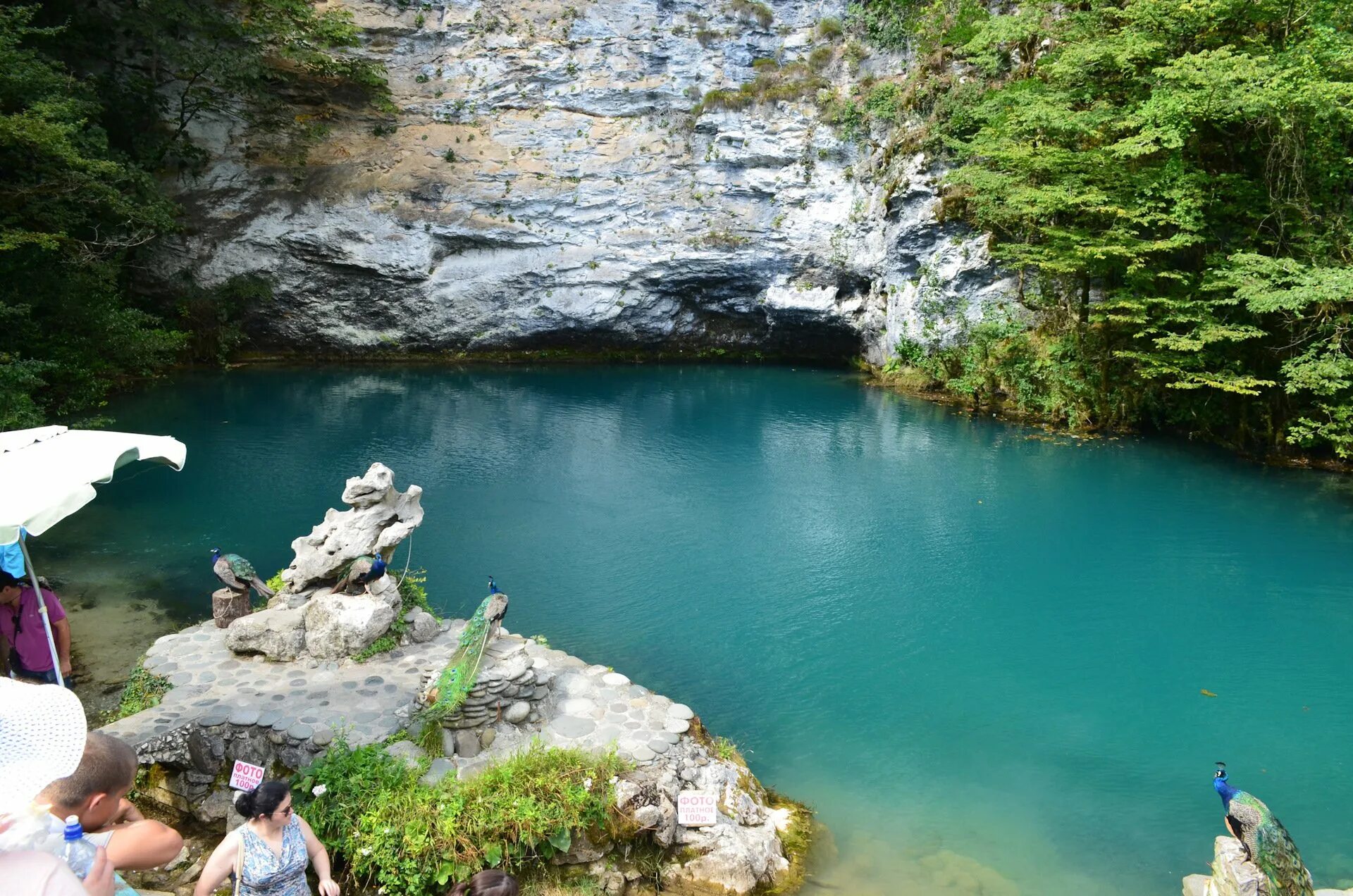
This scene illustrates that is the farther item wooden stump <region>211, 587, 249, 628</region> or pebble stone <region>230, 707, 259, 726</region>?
wooden stump <region>211, 587, 249, 628</region>

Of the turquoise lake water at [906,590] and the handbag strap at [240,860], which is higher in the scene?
the handbag strap at [240,860]

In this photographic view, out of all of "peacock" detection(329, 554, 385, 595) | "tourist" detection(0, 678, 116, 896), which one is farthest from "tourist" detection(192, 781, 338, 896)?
"peacock" detection(329, 554, 385, 595)

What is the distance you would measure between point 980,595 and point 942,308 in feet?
40.7

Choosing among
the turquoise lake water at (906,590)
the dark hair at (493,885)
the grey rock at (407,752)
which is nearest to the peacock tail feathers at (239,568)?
the turquoise lake water at (906,590)

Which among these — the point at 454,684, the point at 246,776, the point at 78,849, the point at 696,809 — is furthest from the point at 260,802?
the point at 696,809

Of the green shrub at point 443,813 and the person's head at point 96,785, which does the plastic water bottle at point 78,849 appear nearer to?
the person's head at point 96,785

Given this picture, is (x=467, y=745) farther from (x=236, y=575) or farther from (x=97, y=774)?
(x=97, y=774)

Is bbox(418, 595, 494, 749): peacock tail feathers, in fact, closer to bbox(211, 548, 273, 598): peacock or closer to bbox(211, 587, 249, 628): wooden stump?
bbox(211, 587, 249, 628): wooden stump

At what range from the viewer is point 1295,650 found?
886cm

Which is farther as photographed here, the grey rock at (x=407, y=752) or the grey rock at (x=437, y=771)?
the grey rock at (x=407, y=752)

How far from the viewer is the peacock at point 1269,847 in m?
4.72

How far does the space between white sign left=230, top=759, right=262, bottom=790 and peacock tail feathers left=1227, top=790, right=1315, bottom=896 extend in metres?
6.05

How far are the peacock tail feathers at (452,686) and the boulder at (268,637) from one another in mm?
1645

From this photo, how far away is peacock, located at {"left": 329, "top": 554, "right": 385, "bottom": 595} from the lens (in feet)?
23.7
